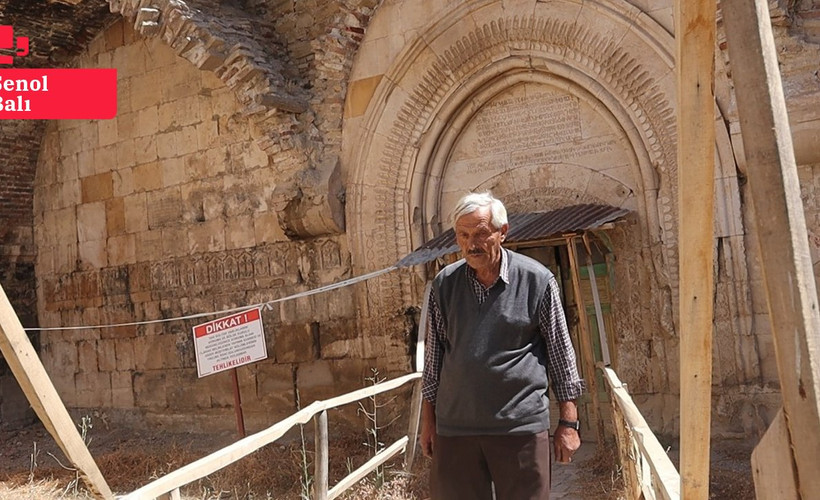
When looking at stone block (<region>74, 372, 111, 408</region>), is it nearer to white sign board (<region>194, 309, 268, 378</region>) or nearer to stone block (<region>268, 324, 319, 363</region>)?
stone block (<region>268, 324, 319, 363</region>)

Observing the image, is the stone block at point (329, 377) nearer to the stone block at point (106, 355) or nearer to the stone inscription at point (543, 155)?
the stone inscription at point (543, 155)

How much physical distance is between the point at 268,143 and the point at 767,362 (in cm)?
485

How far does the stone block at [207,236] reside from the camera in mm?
8531

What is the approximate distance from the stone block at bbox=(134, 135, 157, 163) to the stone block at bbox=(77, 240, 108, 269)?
1222mm

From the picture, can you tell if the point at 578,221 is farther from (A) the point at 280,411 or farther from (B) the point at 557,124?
(A) the point at 280,411

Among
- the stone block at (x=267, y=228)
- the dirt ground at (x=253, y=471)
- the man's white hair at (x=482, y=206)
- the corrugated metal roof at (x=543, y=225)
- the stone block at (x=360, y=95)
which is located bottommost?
the dirt ground at (x=253, y=471)

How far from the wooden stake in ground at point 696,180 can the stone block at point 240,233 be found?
7.03 meters

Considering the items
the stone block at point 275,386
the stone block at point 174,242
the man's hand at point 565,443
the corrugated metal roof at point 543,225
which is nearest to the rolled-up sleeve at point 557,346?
the man's hand at point 565,443

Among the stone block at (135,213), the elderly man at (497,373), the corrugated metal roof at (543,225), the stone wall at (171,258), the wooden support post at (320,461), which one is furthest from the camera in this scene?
the stone block at (135,213)

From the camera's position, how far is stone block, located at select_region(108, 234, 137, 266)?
9344mm

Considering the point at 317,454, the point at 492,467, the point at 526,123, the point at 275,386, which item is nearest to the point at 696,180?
the point at 492,467

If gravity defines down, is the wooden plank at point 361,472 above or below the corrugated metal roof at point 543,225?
below

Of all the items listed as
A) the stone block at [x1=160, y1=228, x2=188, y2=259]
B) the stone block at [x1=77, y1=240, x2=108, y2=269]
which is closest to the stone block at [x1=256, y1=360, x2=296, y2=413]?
the stone block at [x1=160, y1=228, x2=188, y2=259]

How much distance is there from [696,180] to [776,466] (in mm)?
566
